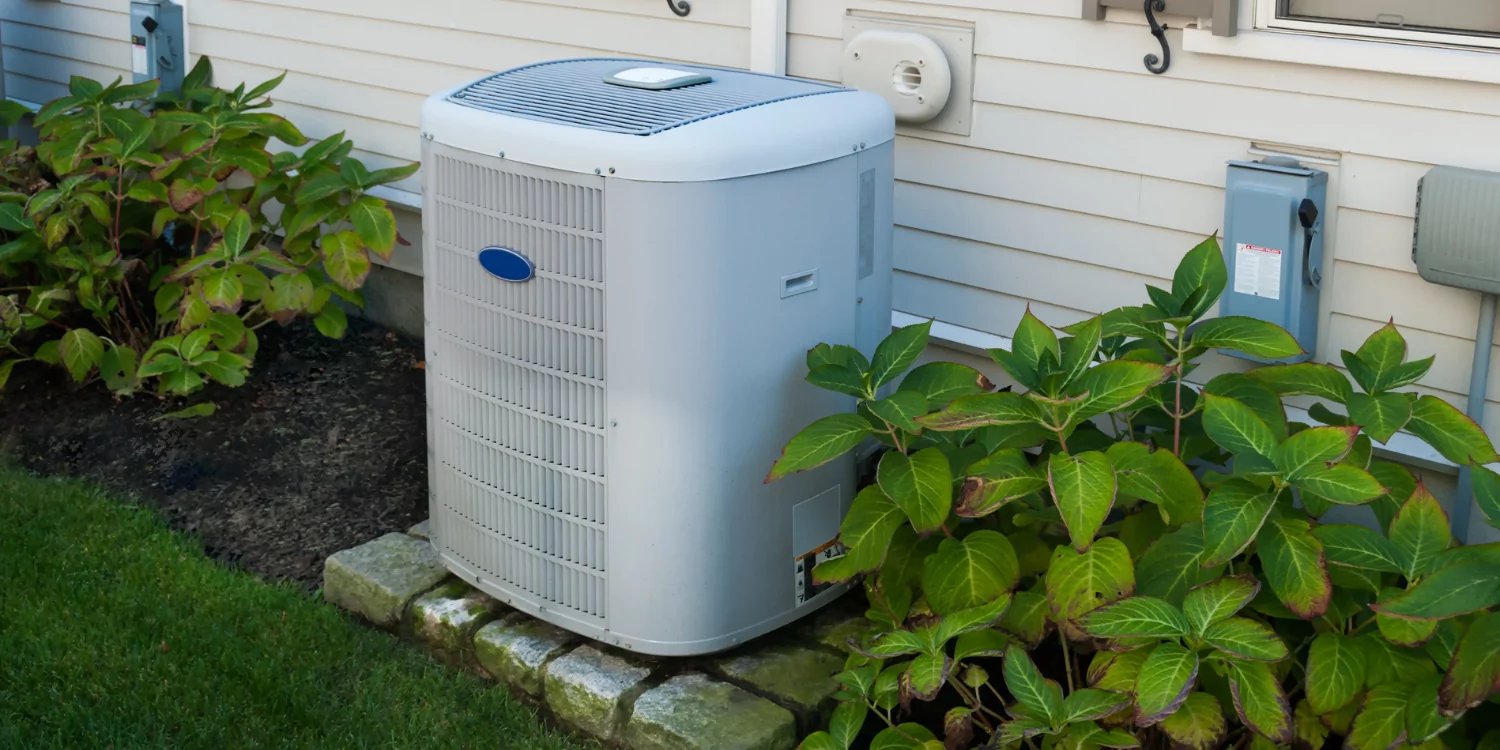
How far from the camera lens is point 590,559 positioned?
301 centimetres

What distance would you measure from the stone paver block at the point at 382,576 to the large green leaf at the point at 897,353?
117cm

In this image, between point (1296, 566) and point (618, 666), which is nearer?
point (1296, 566)

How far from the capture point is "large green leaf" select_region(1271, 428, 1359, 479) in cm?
246

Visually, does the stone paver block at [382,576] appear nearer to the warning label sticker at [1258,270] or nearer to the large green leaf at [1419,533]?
the warning label sticker at [1258,270]

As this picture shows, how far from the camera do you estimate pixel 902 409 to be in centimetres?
276

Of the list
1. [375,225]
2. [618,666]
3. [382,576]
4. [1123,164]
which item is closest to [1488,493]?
[1123,164]

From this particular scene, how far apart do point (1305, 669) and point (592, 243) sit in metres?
1.46

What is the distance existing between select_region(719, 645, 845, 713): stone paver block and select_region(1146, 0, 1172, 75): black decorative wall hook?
1388 mm

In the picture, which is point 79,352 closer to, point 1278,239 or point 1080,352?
point 1080,352

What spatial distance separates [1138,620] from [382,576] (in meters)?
1.77

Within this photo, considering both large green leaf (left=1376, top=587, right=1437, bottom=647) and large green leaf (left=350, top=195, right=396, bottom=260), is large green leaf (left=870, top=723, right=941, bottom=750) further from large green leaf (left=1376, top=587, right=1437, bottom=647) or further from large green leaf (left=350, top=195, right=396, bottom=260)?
large green leaf (left=350, top=195, right=396, bottom=260)

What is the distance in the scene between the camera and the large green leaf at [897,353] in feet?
9.47

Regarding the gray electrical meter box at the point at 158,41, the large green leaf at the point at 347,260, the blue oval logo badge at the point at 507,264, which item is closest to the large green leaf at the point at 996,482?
the blue oval logo badge at the point at 507,264

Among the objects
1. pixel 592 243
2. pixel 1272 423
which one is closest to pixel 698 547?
pixel 592 243
